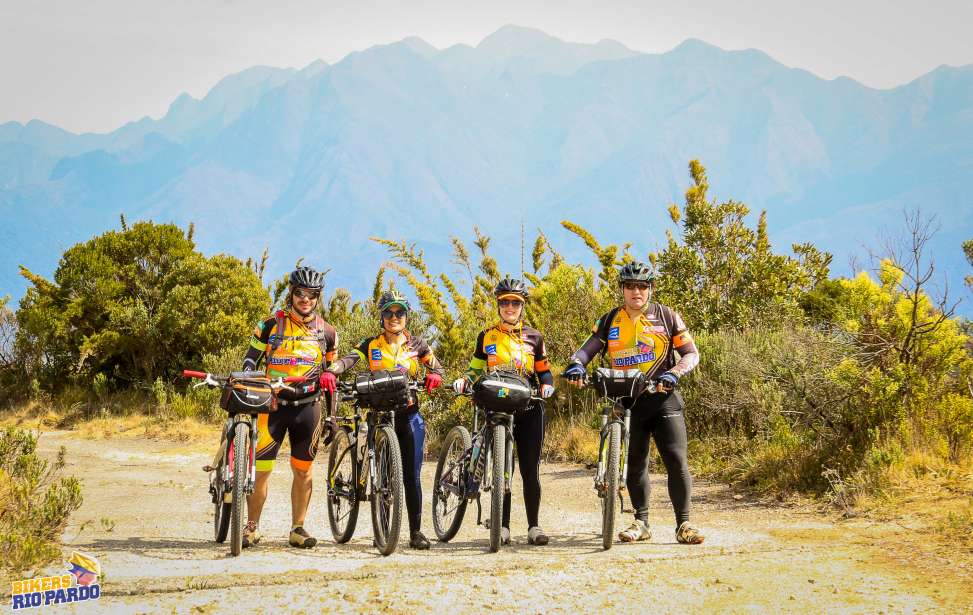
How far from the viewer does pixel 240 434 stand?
6199mm

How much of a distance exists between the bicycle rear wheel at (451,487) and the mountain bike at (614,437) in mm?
1028

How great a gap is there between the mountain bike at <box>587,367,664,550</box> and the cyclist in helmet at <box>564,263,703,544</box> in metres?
0.13

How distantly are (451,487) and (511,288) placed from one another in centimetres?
163

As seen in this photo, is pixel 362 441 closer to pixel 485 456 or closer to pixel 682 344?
pixel 485 456

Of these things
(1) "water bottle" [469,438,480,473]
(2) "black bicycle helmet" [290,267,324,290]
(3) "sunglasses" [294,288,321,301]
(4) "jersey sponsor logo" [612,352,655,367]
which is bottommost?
(1) "water bottle" [469,438,480,473]

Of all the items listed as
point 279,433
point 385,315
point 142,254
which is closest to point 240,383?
point 279,433

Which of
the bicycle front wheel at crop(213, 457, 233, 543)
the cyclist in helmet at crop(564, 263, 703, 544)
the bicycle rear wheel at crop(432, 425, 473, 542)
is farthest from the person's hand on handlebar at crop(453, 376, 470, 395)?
the bicycle front wheel at crop(213, 457, 233, 543)

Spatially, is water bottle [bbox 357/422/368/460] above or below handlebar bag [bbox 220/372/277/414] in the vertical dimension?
below

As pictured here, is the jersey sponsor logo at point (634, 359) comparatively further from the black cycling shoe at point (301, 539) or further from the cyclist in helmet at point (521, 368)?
the black cycling shoe at point (301, 539)

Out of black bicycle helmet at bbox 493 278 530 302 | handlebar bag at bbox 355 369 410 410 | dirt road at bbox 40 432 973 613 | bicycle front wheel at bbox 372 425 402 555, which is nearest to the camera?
dirt road at bbox 40 432 973 613

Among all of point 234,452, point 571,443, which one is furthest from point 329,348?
point 571,443

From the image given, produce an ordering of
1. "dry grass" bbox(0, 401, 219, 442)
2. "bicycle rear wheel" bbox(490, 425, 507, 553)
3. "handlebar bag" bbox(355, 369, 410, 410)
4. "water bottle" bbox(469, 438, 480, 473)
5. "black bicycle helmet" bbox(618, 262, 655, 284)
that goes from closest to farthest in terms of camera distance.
→ 1. "bicycle rear wheel" bbox(490, 425, 507, 553)
2. "handlebar bag" bbox(355, 369, 410, 410)
3. "water bottle" bbox(469, 438, 480, 473)
4. "black bicycle helmet" bbox(618, 262, 655, 284)
5. "dry grass" bbox(0, 401, 219, 442)

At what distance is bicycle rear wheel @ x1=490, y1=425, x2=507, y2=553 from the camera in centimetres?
620

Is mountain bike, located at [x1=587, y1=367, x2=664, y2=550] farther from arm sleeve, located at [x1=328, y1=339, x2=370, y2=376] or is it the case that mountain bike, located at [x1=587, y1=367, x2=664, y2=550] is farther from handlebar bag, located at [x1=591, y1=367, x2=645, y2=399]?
arm sleeve, located at [x1=328, y1=339, x2=370, y2=376]
